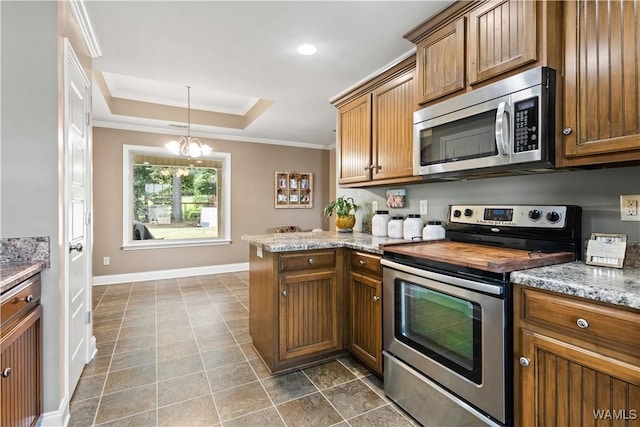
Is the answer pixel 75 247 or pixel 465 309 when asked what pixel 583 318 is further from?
pixel 75 247

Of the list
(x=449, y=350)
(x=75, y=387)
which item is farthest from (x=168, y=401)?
(x=449, y=350)

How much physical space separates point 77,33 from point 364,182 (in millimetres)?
2332

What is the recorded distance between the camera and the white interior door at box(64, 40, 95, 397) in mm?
1820

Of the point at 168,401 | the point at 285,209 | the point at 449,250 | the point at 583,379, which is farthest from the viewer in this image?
the point at 285,209

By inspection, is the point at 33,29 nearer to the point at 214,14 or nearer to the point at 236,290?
the point at 214,14

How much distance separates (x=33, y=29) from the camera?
1.60 metres

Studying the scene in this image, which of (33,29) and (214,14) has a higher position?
(214,14)

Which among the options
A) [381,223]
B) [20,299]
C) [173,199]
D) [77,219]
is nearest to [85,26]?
[77,219]

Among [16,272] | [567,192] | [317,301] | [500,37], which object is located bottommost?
[317,301]

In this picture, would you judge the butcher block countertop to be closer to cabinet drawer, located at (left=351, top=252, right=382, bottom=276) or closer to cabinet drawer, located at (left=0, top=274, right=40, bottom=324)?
cabinet drawer, located at (left=351, top=252, right=382, bottom=276)

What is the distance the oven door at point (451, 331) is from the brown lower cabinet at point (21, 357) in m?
1.80

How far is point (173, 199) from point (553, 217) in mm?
5311

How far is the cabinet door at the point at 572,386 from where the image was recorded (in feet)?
3.30

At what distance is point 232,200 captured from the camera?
567 cm
